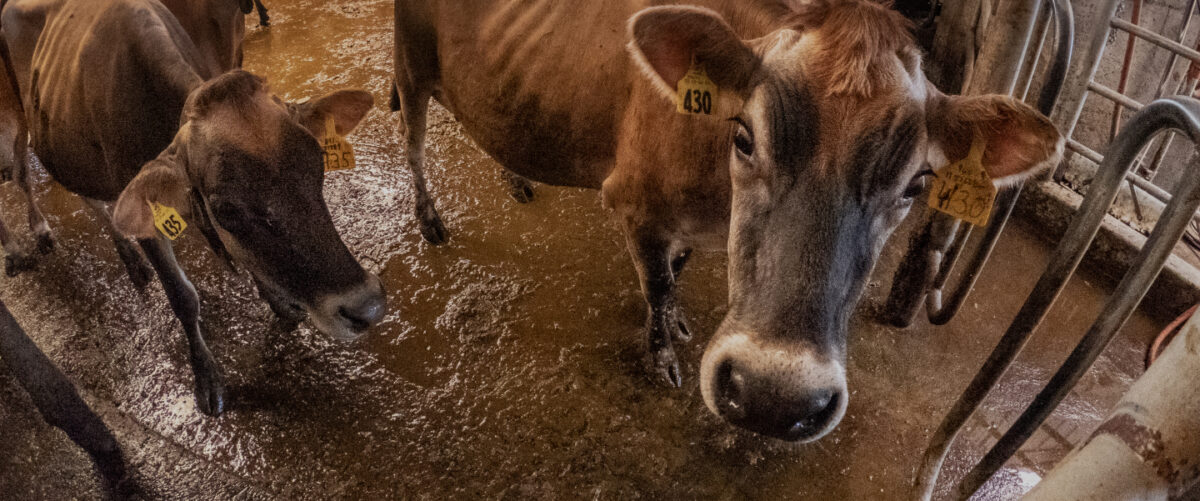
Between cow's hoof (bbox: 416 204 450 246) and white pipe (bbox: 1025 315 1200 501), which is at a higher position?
white pipe (bbox: 1025 315 1200 501)

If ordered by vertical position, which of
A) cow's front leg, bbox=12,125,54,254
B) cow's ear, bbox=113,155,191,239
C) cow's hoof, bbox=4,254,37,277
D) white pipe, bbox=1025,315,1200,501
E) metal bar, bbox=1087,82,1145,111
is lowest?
cow's hoof, bbox=4,254,37,277

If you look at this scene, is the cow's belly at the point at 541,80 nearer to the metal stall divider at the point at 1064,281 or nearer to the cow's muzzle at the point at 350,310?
the cow's muzzle at the point at 350,310

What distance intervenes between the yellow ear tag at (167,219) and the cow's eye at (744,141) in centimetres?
206

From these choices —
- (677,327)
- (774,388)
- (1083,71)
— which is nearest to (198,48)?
(677,327)

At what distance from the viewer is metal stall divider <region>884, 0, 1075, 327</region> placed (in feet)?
6.90

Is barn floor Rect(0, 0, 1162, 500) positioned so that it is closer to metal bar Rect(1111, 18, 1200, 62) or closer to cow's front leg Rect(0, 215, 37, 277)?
cow's front leg Rect(0, 215, 37, 277)

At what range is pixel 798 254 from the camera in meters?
1.58

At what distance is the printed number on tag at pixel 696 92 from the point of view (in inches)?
72.5

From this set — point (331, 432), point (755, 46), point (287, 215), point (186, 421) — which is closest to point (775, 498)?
point (755, 46)

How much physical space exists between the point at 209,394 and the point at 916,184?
3.17 metres

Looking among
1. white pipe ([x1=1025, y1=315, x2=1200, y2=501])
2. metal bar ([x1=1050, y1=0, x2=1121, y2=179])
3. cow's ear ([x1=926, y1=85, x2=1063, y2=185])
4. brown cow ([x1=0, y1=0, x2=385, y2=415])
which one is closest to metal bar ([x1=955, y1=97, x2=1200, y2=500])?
cow's ear ([x1=926, y1=85, x2=1063, y2=185])

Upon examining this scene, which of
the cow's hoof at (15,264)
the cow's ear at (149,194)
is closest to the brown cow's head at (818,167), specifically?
the cow's ear at (149,194)

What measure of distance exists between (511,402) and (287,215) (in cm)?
134

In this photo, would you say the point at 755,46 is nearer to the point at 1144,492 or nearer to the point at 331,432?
the point at 1144,492
